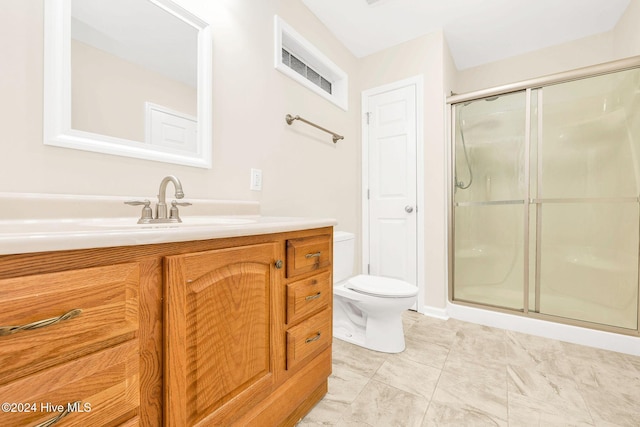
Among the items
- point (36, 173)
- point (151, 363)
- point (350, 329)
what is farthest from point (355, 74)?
point (151, 363)

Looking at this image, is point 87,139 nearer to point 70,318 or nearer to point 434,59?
point 70,318

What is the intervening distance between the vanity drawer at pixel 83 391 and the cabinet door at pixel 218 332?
8 centimetres

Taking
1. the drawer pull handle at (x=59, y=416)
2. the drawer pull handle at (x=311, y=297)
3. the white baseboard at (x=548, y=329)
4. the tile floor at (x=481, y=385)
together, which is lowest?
the tile floor at (x=481, y=385)

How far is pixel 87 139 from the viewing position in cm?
96

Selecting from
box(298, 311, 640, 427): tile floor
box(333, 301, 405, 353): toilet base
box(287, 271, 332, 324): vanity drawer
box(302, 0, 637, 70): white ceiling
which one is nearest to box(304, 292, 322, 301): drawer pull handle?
box(287, 271, 332, 324): vanity drawer

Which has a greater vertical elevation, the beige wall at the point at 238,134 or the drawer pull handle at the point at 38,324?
the beige wall at the point at 238,134

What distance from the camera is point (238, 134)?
147cm

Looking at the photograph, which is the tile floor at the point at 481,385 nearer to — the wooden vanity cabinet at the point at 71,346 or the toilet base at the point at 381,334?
the toilet base at the point at 381,334

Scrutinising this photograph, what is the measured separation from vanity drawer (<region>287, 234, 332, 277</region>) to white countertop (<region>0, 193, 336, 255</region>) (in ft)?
0.20

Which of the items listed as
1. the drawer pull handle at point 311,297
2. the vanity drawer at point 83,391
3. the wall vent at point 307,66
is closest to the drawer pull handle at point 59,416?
the vanity drawer at point 83,391

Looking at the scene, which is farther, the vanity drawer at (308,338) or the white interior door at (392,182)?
the white interior door at (392,182)

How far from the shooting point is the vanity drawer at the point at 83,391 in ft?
1.47

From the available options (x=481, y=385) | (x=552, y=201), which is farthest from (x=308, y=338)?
(x=552, y=201)

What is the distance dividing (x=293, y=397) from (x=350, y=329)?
33.3 inches
